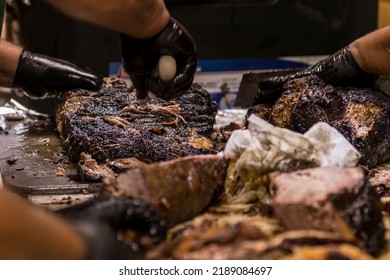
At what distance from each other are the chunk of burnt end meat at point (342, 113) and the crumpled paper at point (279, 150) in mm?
1065

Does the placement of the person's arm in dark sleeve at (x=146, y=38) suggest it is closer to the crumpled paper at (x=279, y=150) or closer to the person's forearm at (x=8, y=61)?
the crumpled paper at (x=279, y=150)

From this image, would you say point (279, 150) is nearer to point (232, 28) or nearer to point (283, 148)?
point (283, 148)

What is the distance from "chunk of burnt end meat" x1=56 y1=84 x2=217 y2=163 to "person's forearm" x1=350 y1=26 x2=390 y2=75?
1.04 meters

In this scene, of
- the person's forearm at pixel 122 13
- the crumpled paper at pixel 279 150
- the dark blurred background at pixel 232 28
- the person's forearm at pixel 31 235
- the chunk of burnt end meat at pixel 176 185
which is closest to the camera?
the person's forearm at pixel 31 235

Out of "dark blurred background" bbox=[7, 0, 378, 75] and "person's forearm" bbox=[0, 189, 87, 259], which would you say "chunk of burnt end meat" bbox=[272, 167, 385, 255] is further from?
"dark blurred background" bbox=[7, 0, 378, 75]

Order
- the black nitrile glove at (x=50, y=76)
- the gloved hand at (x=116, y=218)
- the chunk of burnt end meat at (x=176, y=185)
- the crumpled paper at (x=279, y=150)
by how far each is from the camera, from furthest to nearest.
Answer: the black nitrile glove at (x=50, y=76), the crumpled paper at (x=279, y=150), the chunk of burnt end meat at (x=176, y=185), the gloved hand at (x=116, y=218)

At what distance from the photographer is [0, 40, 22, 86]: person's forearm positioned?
555cm

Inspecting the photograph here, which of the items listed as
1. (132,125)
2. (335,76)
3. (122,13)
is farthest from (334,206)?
(335,76)

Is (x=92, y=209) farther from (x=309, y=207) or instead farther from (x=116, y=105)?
(x=116, y=105)

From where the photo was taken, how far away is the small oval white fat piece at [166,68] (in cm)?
432

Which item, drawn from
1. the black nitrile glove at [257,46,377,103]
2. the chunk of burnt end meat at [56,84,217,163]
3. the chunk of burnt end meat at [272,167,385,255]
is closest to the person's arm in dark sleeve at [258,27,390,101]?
the black nitrile glove at [257,46,377,103]

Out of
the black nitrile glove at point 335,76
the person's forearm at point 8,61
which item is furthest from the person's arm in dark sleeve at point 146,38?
the person's forearm at point 8,61

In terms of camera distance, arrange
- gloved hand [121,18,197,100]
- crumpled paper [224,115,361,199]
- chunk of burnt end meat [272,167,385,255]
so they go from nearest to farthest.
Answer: chunk of burnt end meat [272,167,385,255] < crumpled paper [224,115,361,199] < gloved hand [121,18,197,100]

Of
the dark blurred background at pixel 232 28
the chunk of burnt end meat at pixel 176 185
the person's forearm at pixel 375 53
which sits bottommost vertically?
the dark blurred background at pixel 232 28
